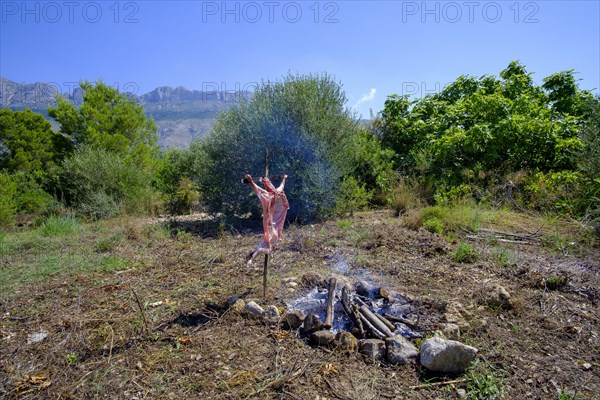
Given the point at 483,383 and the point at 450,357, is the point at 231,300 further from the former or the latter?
the point at 483,383

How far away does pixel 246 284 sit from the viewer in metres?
3.60

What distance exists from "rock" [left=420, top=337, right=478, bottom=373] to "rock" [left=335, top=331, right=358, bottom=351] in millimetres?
492

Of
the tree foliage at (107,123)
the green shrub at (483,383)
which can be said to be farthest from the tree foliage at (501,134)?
the tree foliage at (107,123)

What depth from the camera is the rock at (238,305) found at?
2.94 metres

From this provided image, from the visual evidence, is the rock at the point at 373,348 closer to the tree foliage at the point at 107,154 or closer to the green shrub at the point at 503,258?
the green shrub at the point at 503,258

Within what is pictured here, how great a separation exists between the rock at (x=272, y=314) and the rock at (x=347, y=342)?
22.7 inches

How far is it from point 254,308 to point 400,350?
3.97 feet

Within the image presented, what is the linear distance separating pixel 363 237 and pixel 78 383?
409 centimetres

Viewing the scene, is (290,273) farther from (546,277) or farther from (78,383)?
(546,277)

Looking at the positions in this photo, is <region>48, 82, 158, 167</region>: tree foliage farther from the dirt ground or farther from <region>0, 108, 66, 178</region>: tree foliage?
the dirt ground

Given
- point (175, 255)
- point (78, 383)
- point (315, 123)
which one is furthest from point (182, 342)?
point (315, 123)

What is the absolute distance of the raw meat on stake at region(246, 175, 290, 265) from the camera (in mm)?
2984

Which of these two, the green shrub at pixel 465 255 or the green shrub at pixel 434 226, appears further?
the green shrub at pixel 434 226

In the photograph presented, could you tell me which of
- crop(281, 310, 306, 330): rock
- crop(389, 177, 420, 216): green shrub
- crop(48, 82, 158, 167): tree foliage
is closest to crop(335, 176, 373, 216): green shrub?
crop(389, 177, 420, 216): green shrub
